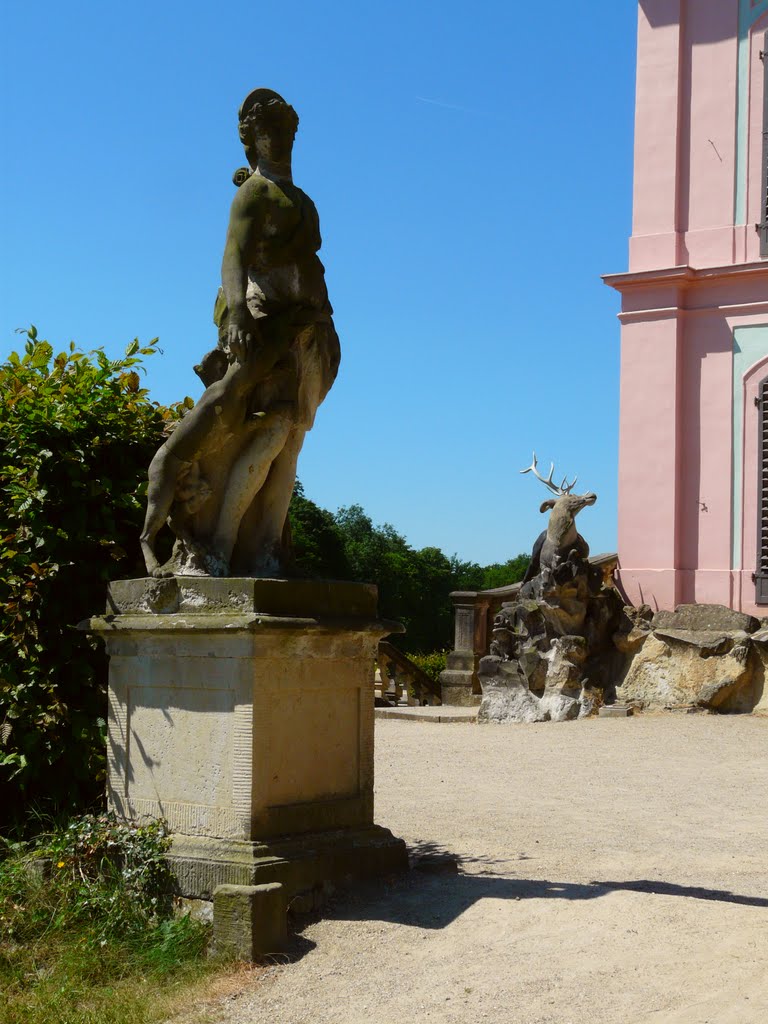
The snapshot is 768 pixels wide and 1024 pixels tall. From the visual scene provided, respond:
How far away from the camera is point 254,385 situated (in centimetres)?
563

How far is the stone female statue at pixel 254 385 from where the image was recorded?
5582 millimetres

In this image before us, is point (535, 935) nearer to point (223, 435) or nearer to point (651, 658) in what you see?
point (223, 435)

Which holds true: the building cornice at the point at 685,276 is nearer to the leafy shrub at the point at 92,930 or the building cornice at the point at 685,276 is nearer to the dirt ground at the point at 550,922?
the dirt ground at the point at 550,922

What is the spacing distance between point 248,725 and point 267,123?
2.71 metres

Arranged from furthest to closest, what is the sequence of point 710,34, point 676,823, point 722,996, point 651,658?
point 710,34 < point 651,658 < point 676,823 < point 722,996

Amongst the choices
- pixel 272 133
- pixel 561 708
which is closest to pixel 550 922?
pixel 272 133

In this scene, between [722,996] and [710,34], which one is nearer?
[722,996]

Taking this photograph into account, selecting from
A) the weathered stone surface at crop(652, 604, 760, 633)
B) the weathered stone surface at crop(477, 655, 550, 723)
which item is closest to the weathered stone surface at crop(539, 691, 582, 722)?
the weathered stone surface at crop(477, 655, 550, 723)

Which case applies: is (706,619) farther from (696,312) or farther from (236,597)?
(236,597)

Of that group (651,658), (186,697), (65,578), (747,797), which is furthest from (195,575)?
(651,658)

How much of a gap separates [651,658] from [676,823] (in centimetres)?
635

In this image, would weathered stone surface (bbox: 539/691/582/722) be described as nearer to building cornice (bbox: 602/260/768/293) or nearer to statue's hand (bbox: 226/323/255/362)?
building cornice (bbox: 602/260/768/293)

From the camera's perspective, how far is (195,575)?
5.52 meters

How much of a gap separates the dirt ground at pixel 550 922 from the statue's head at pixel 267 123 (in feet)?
11.1
